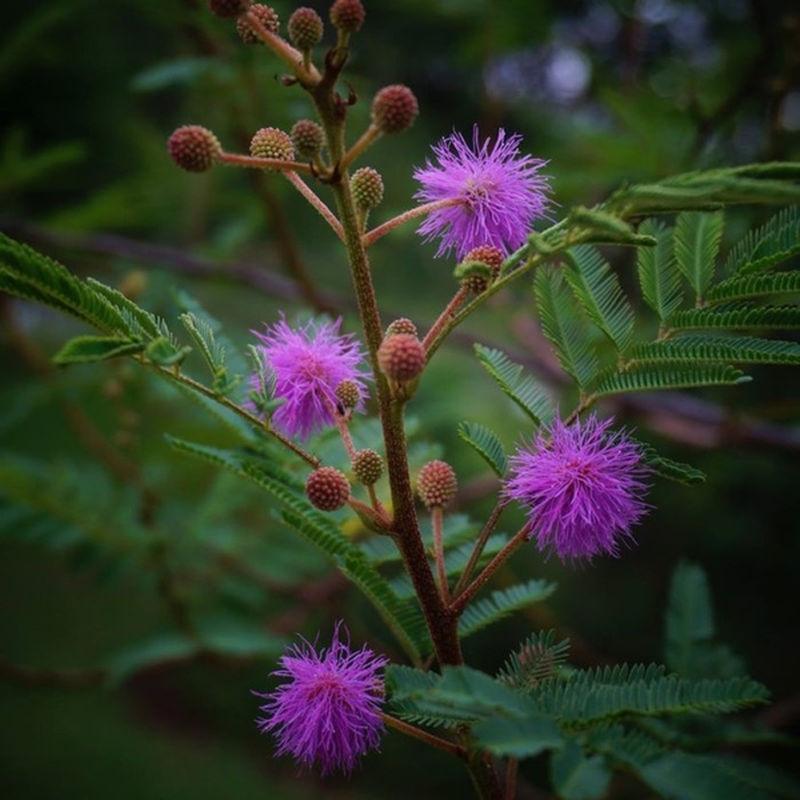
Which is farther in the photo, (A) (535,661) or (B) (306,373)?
(B) (306,373)

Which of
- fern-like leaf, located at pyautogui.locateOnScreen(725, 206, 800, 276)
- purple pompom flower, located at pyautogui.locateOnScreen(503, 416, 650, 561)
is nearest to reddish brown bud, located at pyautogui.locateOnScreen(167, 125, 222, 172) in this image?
purple pompom flower, located at pyautogui.locateOnScreen(503, 416, 650, 561)

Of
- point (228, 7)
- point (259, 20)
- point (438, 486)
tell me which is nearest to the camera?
point (228, 7)

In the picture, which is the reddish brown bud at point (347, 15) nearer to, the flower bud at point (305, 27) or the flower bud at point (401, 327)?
the flower bud at point (305, 27)

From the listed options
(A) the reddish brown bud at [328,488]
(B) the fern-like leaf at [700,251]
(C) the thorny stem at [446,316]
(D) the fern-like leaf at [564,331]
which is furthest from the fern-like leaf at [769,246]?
(A) the reddish brown bud at [328,488]

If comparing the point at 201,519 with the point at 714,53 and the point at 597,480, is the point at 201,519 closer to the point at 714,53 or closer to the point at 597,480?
the point at 597,480

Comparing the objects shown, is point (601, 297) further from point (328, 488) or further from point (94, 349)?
point (94, 349)

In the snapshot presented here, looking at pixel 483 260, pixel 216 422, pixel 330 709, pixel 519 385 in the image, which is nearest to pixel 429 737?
pixel 330 709
